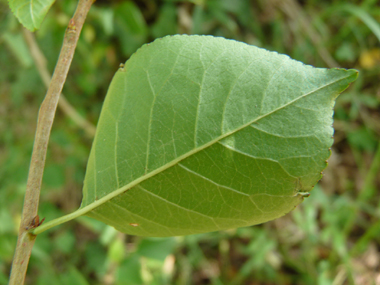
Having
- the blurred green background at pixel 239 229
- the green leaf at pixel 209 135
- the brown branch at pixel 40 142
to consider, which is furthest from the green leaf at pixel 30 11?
the blurred green background at pixel 239 229

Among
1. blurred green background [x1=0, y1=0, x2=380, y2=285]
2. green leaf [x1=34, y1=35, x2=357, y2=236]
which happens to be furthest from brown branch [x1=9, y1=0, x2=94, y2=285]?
blurred green background [x1=0, y1=0, x2=380, y2=285]

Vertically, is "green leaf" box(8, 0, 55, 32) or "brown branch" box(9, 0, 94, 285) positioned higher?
"green leaf" box(8, 0, 55, 32)

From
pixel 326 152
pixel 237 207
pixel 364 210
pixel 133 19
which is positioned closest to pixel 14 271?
pixel 237 207

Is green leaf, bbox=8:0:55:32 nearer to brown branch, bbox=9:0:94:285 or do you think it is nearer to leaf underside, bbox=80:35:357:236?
brown branch, bbox=9:0:94:285

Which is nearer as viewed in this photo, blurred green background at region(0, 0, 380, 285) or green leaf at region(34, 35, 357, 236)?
green leaf at region(34, 35, 357, 236)

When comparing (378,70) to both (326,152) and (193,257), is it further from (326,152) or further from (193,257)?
(326,152)

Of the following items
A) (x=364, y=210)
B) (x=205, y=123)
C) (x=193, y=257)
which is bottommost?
(x=193, y=257)

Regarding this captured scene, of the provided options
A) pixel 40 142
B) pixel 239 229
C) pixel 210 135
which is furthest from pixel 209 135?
pixel 239 229
